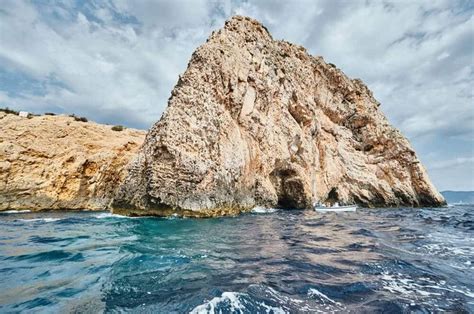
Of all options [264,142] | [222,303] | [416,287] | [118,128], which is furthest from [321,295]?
[118,128]

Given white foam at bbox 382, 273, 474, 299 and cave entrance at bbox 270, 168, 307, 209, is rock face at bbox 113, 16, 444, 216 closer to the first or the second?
cave entrance at bbox 270, 168, 307, 209

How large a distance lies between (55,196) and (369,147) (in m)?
42.9

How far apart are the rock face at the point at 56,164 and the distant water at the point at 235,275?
67.2ft

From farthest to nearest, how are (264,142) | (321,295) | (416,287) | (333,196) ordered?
(333,196)
(264,142)
(416,287)
(321,295)

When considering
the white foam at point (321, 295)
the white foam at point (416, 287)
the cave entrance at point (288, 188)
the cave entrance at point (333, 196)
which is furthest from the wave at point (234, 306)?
the cave entrance at point (333, 196)

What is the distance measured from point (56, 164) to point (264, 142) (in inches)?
849

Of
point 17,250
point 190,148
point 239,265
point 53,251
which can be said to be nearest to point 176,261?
point 239,265

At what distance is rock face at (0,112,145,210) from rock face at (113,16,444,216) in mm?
11543

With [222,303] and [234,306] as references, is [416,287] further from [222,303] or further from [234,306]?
[222,303]

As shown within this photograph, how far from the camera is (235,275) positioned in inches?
230

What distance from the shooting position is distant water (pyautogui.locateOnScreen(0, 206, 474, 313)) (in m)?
4.43

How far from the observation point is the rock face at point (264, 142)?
1978cm

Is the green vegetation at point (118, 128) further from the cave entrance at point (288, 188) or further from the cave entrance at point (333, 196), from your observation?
the cave entrance at point (333, 196)

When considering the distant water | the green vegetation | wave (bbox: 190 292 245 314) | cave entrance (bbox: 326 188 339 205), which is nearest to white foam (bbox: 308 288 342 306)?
the distant water
